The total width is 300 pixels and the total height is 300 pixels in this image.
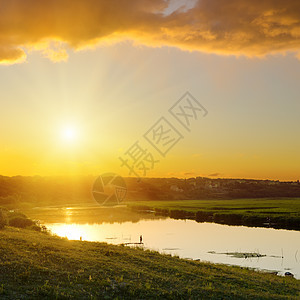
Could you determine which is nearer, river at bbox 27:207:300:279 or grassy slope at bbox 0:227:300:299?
grassy slope at bbox 0:227:300:299

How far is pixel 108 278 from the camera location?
2031 centimetres

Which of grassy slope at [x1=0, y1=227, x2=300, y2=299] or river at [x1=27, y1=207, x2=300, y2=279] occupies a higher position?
grassy slope at [x1=0, y1=227, x2=300, y2=299]

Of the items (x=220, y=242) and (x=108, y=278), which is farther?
(x=220, y=242)

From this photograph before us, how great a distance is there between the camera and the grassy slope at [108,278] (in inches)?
710

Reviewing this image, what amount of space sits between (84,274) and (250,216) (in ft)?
258

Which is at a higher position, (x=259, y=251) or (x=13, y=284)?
(x=13, y=284)

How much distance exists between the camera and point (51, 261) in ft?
73.9

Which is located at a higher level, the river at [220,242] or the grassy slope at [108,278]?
the grassy slope at [108,278]

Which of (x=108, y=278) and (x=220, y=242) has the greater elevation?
(x=108, y=278)

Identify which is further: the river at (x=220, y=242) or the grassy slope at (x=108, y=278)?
the river at (x=220, y=242)

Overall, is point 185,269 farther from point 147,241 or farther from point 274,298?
point 147,241

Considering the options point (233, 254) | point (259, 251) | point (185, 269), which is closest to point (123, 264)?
point (185, 269)

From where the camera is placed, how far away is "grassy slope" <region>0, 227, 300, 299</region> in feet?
59.2

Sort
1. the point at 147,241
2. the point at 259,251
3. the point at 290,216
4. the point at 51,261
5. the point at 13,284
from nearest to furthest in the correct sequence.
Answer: the point at 13,284 → the point at 51,261 → the point at 259,251 → the point at 147,241 → the point at 290,216
